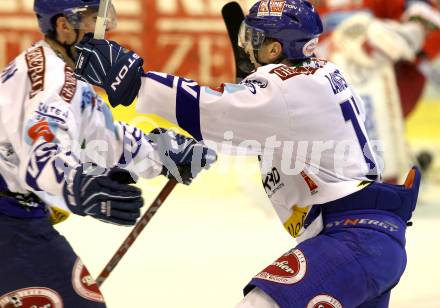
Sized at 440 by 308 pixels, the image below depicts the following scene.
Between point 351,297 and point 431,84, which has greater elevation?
point 351,297

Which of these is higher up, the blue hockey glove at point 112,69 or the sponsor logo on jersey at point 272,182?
the blue hockey glove at point 112,69

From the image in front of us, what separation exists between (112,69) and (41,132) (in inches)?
11.1

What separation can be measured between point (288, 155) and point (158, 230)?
3.20m

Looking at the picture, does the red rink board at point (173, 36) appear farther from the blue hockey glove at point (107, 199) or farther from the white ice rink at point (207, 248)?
the blue hockey glove at point (107, 199)

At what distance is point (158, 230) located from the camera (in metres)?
5.98

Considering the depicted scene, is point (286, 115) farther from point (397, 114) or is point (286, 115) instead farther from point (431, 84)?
point (431, 84)

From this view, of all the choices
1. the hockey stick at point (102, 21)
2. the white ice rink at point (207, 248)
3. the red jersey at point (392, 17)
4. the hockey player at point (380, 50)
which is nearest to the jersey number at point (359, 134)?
the hockey stick at point (102, 21)

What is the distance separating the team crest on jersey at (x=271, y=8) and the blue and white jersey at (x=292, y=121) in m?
0.19

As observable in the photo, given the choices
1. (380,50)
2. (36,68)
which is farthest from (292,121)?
(380,50)

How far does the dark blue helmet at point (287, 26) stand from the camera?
116 inches

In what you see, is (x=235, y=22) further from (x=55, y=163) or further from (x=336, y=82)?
(x=55, y=163)

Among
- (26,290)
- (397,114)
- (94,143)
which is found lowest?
(397,114)

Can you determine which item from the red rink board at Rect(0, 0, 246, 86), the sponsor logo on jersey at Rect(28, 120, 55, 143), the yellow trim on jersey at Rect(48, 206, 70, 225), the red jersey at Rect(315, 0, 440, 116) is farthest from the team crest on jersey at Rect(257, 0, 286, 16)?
the red rink board at Rect(0, 0, 246, 86)

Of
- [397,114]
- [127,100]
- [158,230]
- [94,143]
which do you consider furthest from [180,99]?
[397,114]
